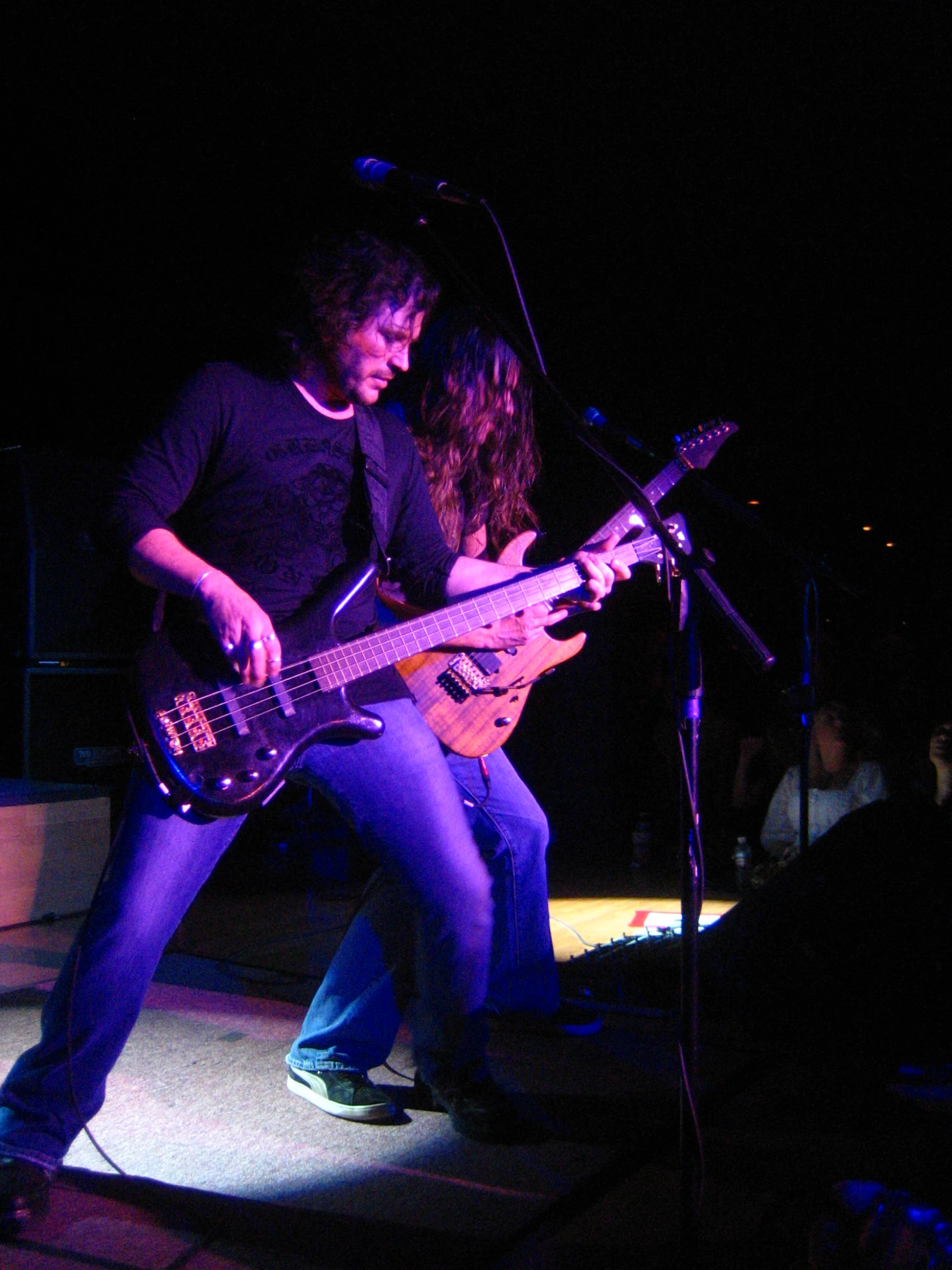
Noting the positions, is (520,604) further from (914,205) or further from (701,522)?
(701,522)

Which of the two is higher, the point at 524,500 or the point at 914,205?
the point at 914,205

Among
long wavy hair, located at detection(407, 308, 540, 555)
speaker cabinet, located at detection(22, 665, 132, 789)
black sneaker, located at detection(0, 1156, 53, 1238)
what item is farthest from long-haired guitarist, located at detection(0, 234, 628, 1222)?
speaker cabinet, located at detection(22, 665, 132, 789)

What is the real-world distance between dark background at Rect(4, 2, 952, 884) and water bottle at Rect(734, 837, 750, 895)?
3.52 ft

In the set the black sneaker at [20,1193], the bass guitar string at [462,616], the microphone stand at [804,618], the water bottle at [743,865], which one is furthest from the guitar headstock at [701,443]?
the water bottle at [743,865]

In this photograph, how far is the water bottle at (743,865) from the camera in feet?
18.2

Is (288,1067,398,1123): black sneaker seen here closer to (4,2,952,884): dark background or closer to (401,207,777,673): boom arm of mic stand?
(401,207,777,673): boom arm of mic stand

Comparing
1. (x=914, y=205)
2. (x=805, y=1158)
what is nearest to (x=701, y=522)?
(x=914, y=205)

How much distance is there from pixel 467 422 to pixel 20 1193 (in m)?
2.24

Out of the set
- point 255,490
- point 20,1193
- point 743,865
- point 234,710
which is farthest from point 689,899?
point 743,865

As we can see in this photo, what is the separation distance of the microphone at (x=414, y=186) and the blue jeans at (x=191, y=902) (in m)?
0.99

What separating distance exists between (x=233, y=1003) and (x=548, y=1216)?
169 centimetres

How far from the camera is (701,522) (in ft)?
25.3

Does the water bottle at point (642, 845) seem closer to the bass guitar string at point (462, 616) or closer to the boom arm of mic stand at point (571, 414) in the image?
the bass guitar string at point (462, 616)

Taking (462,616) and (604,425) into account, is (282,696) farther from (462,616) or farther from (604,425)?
(604,425)
